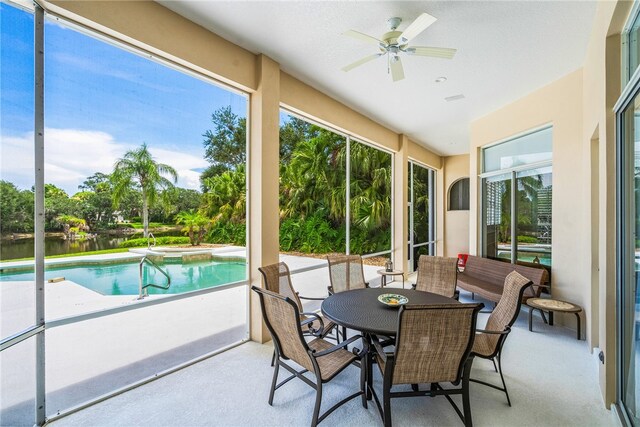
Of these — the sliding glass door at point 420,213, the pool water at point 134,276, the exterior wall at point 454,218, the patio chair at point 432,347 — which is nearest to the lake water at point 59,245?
the pool water at point 134,276

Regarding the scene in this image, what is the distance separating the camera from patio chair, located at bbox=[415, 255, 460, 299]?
11.9ft

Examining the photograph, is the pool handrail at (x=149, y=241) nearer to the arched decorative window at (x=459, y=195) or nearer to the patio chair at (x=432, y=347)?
the patio chair at (x=432, y=347)

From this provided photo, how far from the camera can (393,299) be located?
2744mm

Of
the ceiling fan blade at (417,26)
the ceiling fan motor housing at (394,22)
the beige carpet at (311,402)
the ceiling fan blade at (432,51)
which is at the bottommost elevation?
the beige carpet at (311,402)

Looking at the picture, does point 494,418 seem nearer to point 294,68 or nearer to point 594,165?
point 594,165

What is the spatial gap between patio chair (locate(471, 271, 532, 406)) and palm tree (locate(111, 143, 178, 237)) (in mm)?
3064

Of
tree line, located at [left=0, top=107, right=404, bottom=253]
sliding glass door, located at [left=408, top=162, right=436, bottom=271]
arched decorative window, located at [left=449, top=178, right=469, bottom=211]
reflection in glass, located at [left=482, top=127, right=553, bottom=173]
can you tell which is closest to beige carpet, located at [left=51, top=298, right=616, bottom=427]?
tree line, located at [left=0, top=107, right=404, bottom=253]

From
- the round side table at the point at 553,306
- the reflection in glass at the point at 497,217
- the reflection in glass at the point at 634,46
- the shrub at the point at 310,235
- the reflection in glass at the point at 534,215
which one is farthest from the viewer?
the reflection in glass at the point at 497,217

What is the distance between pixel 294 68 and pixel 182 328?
3.49m

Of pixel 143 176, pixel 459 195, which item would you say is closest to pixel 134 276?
pixel 143 176

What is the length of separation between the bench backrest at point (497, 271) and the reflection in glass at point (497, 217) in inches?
13.9

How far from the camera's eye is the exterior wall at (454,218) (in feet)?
27.2

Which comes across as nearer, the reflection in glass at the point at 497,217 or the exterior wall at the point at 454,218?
the reflection in glass at the point at 497,217

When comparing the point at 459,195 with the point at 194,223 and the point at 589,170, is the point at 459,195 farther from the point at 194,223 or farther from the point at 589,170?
the point at 194,223
